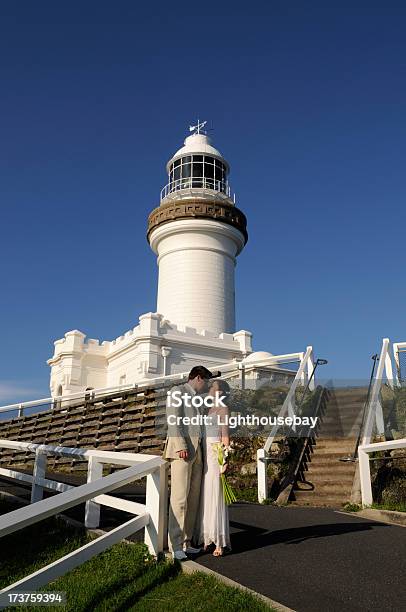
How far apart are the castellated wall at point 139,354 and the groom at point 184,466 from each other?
14902mm

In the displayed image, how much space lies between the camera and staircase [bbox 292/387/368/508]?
9.03 m

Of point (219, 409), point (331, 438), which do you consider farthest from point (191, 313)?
point (219, 409)

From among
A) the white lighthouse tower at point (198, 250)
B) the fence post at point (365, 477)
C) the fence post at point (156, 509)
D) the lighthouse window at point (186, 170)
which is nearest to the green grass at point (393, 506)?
the fence post at point (365, 477)

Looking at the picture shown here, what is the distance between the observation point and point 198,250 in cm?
2511

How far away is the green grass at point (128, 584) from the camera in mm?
3832

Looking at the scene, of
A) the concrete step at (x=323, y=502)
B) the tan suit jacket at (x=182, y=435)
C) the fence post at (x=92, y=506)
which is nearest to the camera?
the tan suit jacket at (x=182, y=435)

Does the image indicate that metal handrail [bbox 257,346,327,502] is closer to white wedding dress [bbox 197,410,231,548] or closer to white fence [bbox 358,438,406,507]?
white fence [bbox 358,438,406,507]

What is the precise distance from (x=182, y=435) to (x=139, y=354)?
15.6 metres

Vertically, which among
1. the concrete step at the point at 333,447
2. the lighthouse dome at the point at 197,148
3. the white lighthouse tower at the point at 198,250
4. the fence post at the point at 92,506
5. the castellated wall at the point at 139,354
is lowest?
the fence post at the point at 92,506

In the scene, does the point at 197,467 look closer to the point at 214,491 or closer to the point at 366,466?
the point at 214,491

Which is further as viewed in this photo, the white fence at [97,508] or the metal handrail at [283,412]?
the metal handrail at [283,412]

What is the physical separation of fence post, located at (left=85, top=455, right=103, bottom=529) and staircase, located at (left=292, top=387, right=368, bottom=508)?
13.3 feet

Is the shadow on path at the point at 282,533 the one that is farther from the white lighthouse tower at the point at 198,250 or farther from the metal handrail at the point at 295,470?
the white lighthouse tower at the point at 198,250

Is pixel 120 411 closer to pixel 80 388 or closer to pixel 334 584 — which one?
pixel 80 388
